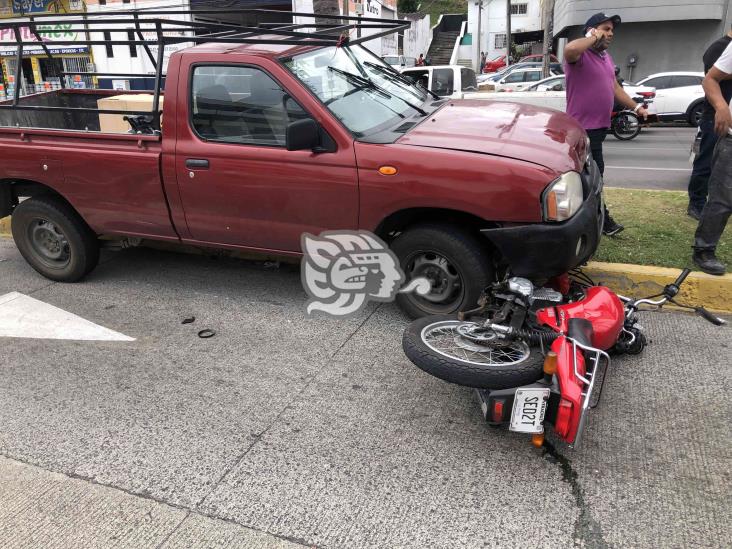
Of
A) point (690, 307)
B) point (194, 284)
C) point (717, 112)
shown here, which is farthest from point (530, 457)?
point (194, 284)

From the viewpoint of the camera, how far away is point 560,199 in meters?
3.43

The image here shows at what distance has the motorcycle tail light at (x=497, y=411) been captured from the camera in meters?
2.73

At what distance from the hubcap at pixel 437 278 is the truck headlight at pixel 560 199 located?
2.38 feet

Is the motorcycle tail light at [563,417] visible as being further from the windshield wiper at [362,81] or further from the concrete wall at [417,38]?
the concrete wall at [417,38]

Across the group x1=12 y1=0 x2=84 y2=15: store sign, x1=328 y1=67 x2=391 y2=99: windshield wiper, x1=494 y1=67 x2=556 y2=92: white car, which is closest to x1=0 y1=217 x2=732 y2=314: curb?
x1=328 y1=67 x2=391 y2=99: windshield wiper

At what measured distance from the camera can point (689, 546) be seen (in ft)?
7.43

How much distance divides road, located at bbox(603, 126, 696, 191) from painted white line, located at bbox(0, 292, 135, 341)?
7003 millimetres

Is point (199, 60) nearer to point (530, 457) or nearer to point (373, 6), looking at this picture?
point (530, 457)

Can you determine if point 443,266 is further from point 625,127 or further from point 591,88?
point 625,127

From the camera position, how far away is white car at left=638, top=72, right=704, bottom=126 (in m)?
15.2

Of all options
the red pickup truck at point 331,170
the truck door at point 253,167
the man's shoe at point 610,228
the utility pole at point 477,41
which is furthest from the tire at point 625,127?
the utility pole at point 477,41

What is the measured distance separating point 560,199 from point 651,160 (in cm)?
841

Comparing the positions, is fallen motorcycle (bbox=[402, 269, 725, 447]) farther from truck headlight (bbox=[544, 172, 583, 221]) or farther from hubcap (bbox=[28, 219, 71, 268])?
hubcap (bbox=[28, 219, 71, 268])

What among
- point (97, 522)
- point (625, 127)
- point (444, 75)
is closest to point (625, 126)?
point (625, 127)
